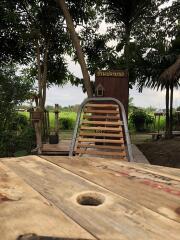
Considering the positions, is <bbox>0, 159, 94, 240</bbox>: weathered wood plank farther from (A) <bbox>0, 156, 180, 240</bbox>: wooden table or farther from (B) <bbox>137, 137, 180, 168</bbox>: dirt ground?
(B) <bbox>137, 137, 180, 168</bbox>: dirt ground

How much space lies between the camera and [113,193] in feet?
3.57

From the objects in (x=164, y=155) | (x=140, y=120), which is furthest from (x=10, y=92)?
(x=140, y=120)

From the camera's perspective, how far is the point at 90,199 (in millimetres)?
1046

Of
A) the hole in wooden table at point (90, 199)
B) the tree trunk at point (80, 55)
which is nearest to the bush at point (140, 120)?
the tree trunk at point (80, 55)

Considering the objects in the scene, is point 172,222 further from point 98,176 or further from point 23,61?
point 23,61

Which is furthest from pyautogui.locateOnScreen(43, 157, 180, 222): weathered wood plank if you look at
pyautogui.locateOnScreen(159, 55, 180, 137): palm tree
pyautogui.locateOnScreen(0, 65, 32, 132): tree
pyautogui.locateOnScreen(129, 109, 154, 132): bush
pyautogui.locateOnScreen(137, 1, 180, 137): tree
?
pyautogui.locateOnScreen(129, 109, 154, 132): bush

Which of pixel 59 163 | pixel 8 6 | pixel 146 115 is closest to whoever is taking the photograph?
pixel 59 163

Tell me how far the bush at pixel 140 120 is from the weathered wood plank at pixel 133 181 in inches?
771

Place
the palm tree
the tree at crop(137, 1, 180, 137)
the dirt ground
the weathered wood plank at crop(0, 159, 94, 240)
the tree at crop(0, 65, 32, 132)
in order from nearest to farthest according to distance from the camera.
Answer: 1. the weathered wood plank at crop(0, 159, 94, 240)
2. the dirt ground
3. the tree at crop(0, 65, 32, 132)
4. the palm tree
5. the tree at crop(137, 1, 180, 137)

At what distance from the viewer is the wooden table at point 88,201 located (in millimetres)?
765

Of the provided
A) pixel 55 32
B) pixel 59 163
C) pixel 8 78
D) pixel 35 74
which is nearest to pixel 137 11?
pixel 55 32

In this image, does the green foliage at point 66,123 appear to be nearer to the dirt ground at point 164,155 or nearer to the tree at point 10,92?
the dirt ground at point 164,155

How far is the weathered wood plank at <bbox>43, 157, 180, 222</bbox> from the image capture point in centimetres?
100

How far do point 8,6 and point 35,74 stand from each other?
266cm
